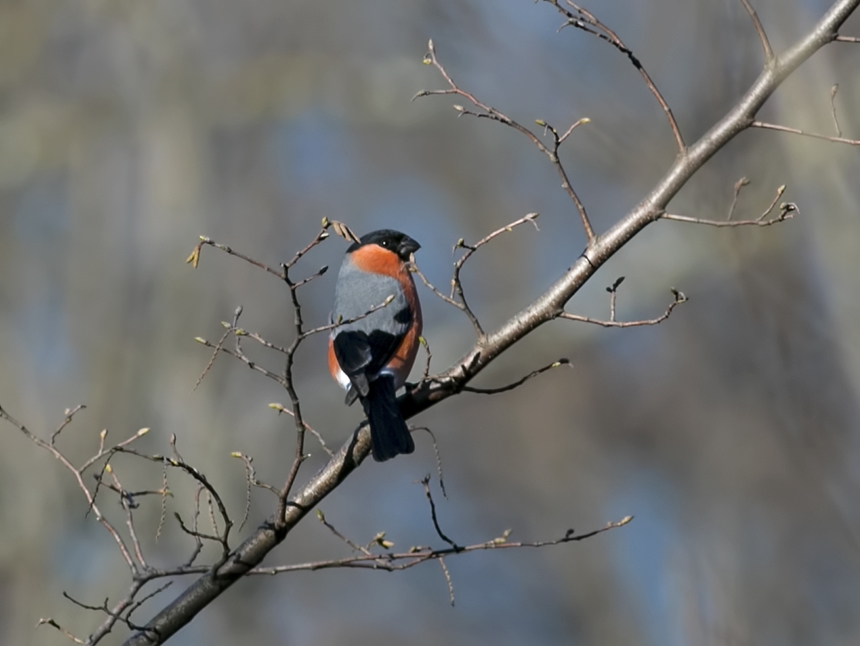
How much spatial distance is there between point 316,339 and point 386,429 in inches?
292

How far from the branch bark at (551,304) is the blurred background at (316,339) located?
4764 mm

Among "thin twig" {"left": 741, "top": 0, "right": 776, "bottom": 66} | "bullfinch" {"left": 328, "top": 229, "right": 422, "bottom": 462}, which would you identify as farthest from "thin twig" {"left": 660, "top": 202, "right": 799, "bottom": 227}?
"bullfinch" {"left": 328, "top": 229, "right": 422, "bottom": 462}

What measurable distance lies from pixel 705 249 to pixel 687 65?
3088 millimetres

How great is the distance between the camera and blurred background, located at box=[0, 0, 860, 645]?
29.6ft

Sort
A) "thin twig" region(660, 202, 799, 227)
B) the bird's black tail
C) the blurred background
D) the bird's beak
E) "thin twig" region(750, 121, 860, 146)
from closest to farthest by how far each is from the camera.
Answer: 1. "thin twig" region(750, 121, 860, 146)
2. "thin twig" region(660, 202, 799, 227)
3. the bird's black tail
4. the bird's beak
5. the blurred background

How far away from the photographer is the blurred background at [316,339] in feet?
29.6

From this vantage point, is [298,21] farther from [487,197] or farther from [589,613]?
[589,613]

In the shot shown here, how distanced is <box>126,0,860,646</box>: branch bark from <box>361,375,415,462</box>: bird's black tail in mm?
249

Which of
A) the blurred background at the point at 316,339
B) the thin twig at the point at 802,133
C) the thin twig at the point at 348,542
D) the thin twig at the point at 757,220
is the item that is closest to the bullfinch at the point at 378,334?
the thin twig at the point at 348,542

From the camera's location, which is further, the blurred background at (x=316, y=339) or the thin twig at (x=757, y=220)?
the blurred background at (x=316, y=339)

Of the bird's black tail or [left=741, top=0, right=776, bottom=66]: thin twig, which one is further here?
the bird's black tail

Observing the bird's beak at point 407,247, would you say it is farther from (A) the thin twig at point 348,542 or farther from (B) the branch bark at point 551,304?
(A) the thin twig at point 348,542

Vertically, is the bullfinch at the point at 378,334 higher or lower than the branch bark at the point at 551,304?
higher

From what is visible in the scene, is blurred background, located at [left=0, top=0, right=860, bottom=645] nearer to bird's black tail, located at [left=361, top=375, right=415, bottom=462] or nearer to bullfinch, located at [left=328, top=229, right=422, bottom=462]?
bullfinch, located at [left=328, top=229, right=422, bottom=462]
